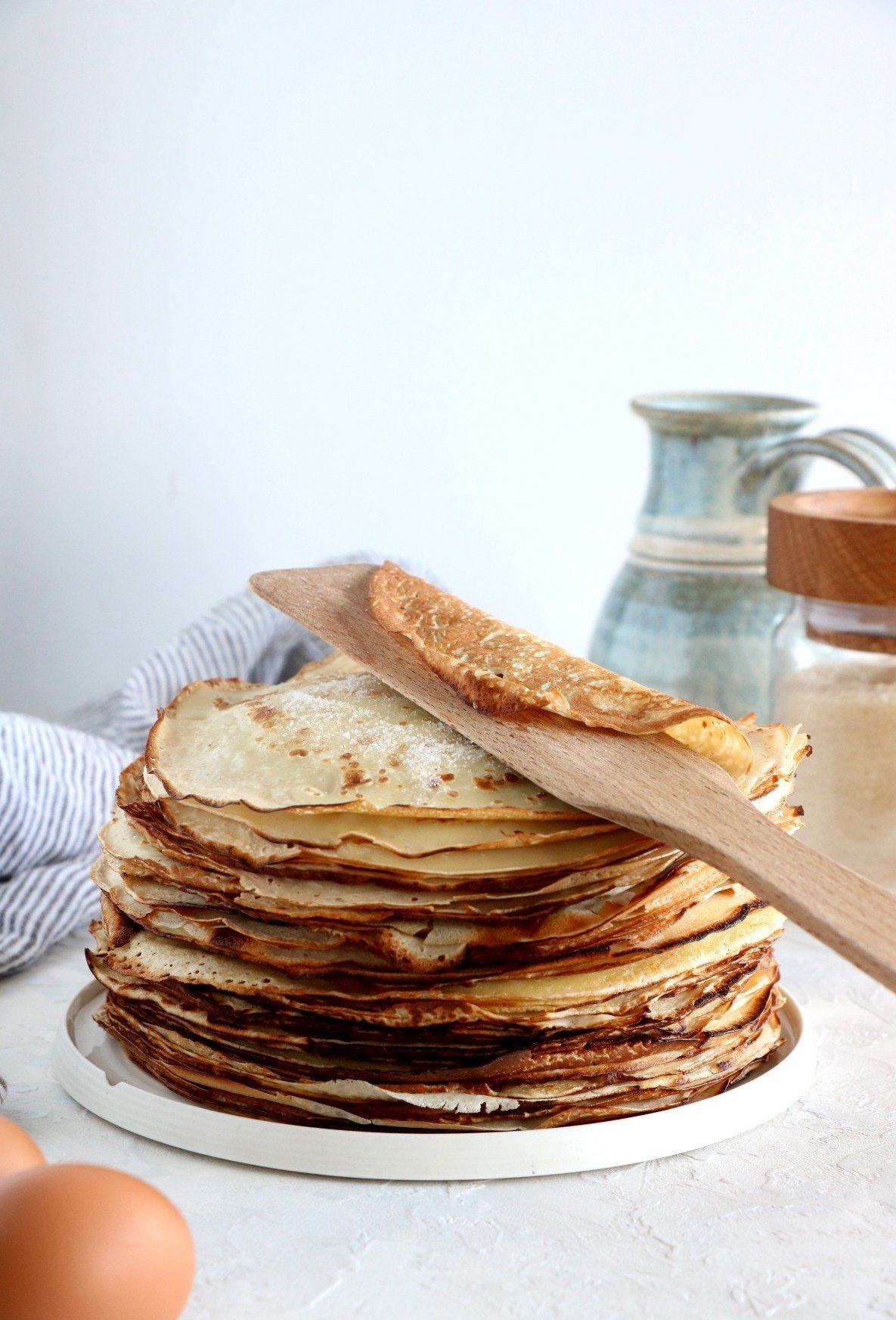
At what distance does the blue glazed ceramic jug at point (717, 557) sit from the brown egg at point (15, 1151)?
2.03 ft

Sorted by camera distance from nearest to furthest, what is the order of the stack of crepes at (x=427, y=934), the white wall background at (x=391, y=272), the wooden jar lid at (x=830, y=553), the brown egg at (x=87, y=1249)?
1. the brown egg at (x=87, y=1249)
2. the stack of crepes at (x=427, y=934)
3. the wooden jar lid at (x=830, y=553)
4. the white wall background at (x=391, y=272)

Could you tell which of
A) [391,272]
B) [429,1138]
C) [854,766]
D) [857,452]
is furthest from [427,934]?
[391,272]

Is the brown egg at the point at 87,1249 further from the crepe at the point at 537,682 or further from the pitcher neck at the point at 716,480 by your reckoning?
the pitcher neck at the point at 716,480

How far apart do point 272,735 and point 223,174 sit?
79 cm

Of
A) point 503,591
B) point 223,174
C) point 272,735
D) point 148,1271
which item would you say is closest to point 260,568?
point 503,591

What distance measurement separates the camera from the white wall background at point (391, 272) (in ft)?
3.74

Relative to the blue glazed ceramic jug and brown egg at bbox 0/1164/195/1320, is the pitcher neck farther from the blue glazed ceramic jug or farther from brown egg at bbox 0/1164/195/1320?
brown egg at bbox 0/1164/195/1320

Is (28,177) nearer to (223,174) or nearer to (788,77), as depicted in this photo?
(223,174)

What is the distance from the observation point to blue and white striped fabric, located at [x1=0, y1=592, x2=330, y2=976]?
2.34 ft

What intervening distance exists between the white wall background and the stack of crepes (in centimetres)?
75

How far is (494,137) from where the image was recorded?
122 cm

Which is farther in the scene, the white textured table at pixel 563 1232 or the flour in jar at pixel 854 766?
the flour in jar at pixel 854 766

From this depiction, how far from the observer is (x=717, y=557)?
0.95 metres

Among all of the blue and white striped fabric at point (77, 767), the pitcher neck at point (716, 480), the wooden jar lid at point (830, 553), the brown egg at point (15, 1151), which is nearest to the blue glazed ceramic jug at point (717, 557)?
the pitcher neck at point (716, 480)
